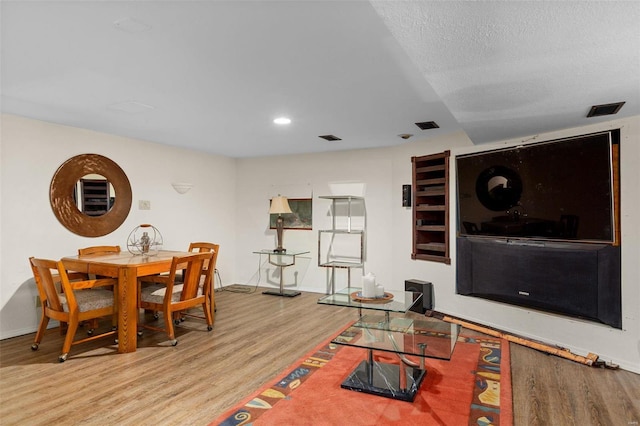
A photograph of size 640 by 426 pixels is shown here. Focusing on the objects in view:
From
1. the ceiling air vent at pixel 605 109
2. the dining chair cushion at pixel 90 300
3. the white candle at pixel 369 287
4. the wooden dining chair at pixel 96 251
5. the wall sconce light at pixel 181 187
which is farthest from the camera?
the wall sconce light at pixel 181 187

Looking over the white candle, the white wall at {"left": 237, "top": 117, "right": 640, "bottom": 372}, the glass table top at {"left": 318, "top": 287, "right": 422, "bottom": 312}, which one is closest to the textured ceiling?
the white wall at {"left": 237, "top": 117, "right": 640, "bottom": 372}

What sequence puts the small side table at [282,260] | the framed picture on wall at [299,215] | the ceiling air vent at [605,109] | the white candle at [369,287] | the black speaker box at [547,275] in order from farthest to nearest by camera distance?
1. the framed picture on wall at [299,215]
2. the small side table at [282,260]
3. the black speaker box at [547,275]
4. the white candle at [369,287]
5. the ceiling air vent at [605,109]

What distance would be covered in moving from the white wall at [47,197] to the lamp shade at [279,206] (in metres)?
1.23

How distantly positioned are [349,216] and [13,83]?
416 centimetres

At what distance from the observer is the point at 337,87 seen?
291cm

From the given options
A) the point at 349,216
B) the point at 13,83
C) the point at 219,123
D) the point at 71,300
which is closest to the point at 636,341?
the point at 349,216

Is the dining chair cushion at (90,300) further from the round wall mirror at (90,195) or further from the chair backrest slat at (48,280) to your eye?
the round wall mirror at (90,195)

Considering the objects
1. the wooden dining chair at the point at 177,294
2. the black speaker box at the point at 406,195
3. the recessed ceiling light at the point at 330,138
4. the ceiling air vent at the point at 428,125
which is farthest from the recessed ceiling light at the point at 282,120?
the black speaker box at the point at 406,195

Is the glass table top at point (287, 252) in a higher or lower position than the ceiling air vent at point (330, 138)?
lower

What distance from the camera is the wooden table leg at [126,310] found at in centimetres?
337

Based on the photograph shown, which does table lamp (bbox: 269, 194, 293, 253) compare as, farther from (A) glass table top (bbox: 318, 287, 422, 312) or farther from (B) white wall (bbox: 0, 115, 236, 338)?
(A) glass table top (bbox: 318, 287, 422, 312)

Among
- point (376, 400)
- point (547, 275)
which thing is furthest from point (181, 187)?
point (547, 275)

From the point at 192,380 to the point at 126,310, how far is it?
105 centimetres

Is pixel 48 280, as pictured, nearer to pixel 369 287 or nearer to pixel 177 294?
pixel 177 294
